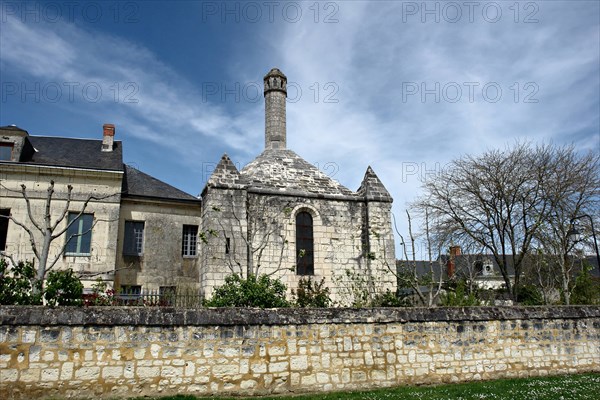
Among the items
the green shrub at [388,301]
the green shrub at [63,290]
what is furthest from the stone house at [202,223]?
the green shrub at [63,290]

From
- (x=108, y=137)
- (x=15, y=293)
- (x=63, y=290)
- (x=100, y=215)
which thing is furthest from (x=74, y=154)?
(x=15, y=293)

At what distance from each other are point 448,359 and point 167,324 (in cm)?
479

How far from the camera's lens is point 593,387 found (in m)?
7.44

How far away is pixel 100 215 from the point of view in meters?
16.2

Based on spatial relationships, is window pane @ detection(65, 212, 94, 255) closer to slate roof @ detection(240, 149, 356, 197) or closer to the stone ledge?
slate roof @ detection(240, 149, 356, 197)

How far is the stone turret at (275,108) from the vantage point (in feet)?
68.5

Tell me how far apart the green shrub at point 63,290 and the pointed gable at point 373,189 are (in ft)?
37.1

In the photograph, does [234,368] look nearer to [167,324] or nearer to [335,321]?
[167,324]

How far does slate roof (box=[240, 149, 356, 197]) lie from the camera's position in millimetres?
16766

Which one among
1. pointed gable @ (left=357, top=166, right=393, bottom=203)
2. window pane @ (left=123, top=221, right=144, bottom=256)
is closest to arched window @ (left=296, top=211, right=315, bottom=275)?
pointed gable @ (left=357, top=166, right=393, bottom=203)

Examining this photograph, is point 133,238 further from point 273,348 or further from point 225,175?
point 273,348

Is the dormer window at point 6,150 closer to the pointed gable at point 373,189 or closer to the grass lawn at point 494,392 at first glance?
the pointed gable at point 373,189

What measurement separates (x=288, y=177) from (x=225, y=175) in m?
2.83

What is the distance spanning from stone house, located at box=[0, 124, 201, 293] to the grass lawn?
34.1 ft
